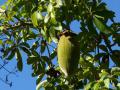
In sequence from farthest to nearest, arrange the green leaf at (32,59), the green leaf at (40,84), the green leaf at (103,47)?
1. the green leaf at (32,59)
2. the green leaf at (40,84)
3. the green leaf at (103,47)

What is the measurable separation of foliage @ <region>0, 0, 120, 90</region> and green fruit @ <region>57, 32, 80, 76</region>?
10 cm

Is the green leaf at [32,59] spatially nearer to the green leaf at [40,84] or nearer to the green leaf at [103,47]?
the green leaf at [40,84]

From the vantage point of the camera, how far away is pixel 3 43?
3.09 metres

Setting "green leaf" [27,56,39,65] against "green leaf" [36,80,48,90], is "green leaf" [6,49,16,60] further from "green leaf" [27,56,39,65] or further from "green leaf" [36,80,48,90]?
"green leaf" [36,80,48,90]

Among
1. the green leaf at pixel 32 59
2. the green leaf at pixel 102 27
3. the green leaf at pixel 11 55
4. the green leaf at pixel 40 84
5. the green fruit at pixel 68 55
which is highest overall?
the green leaf at pixel 102 27

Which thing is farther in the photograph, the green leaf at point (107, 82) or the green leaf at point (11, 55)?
the green leaf at point (11, 55)

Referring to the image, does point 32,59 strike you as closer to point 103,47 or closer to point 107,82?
point 103,47

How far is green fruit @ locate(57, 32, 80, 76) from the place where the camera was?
218 centimetres

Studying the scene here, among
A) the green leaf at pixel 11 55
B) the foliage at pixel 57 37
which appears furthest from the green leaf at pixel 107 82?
the green leaf at pixel 11 55

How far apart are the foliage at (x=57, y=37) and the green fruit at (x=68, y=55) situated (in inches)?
3.8

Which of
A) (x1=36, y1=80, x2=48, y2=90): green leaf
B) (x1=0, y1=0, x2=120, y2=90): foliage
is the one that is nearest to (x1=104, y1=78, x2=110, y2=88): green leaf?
(x1=0, y1=0, x2=120, y2=90): foliage

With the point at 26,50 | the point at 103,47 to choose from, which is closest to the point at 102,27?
the point at 103,47

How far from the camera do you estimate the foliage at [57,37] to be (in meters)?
2.33

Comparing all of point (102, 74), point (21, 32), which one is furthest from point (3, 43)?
point (102, 74)
